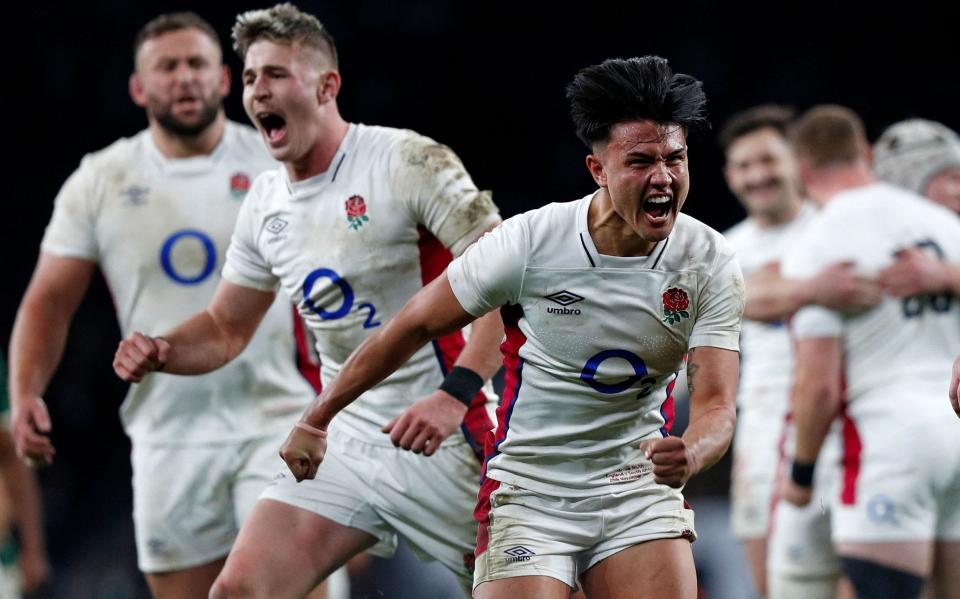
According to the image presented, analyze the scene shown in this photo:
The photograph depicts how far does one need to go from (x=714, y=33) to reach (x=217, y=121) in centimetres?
956

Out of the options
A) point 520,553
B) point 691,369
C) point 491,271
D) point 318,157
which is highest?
point 318,157

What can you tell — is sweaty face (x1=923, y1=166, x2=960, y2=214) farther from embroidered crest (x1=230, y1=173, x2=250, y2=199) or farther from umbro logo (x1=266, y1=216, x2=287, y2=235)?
umbro logo (x1=266, y1=216, x2=287, y2=235)

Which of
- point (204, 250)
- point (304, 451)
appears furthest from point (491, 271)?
point (204, 250)

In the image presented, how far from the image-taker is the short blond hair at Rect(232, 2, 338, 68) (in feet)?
15.5

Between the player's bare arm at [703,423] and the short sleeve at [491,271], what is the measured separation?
52 cm

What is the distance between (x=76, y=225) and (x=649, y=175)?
2988 millimetres

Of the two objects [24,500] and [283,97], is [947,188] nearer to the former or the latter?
[283,97]

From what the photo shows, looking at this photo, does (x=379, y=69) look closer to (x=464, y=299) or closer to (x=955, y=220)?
(x=955, y=220)

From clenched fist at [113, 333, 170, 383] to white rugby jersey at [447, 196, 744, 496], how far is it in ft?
3.81

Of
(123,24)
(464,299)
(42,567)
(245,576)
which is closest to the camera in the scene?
(464,299)

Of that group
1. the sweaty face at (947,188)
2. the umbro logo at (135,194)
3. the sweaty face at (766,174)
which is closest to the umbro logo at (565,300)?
the umbro logo at (135,194)

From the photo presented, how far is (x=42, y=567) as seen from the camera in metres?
6.57

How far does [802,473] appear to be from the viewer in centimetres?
626

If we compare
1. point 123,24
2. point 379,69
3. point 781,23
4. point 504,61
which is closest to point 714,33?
point 781,23
